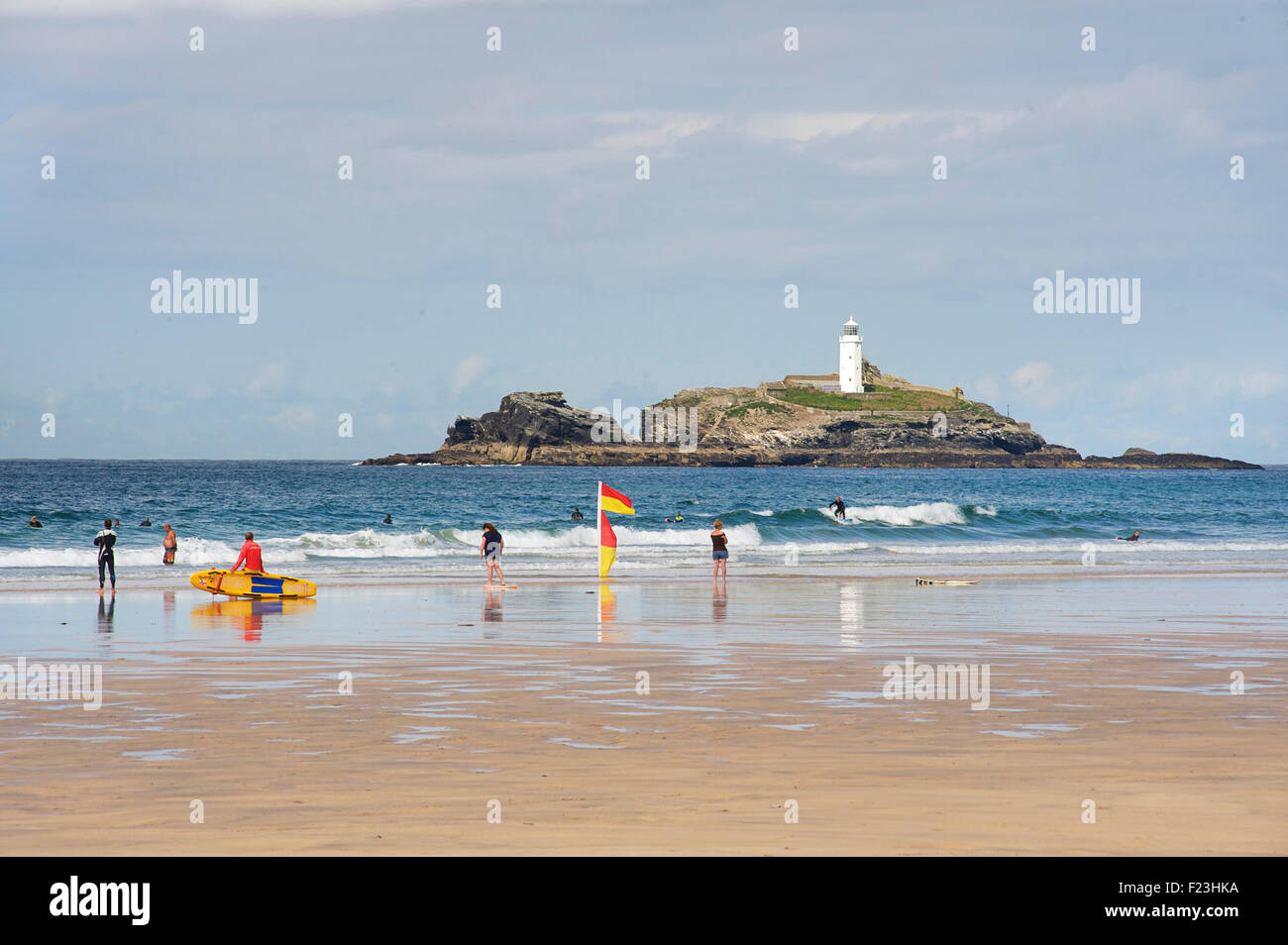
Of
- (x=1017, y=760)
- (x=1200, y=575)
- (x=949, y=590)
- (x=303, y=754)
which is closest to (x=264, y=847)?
(x=303, y=754)

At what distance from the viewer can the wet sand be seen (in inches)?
313

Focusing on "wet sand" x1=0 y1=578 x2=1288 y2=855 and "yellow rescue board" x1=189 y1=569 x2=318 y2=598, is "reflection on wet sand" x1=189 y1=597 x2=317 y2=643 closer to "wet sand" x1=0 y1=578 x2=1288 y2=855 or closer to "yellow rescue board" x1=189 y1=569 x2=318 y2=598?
"yellow rescue board" x1=189 y1=569 x2=318 y2=598

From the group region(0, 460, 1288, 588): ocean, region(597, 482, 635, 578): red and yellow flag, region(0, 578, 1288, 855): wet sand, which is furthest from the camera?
region(0, 460, 1288, 588): ocean

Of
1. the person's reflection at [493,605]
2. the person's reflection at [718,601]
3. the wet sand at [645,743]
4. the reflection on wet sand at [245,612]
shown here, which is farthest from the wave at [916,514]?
the wet sand at [645,743]

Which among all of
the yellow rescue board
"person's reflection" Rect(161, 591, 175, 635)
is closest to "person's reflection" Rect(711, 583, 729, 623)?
the yellow rescue board

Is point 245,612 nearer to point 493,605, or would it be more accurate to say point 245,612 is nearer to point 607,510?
point 493,605

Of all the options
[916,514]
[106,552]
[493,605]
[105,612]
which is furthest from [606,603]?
[916,514]

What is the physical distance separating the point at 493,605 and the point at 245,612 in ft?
16.3

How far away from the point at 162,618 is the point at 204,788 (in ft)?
49.9

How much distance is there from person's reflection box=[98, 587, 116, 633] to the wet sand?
39 centimetres

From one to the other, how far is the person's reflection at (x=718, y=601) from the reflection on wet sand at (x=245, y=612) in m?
8.05

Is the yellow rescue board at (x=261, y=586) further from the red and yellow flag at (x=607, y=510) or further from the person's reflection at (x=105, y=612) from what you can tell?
the red and yellow flag at (x=607, y=510)

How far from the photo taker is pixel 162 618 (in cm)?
2333
